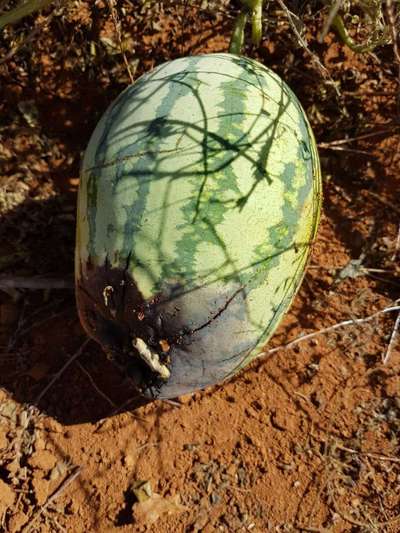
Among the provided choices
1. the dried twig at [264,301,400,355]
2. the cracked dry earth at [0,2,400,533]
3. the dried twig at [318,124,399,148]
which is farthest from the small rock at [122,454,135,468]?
the dried twig at [318,124,399,148]

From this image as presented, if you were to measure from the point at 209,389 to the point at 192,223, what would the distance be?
763mm

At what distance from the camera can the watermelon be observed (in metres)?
1.51

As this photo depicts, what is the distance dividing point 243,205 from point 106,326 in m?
0.53

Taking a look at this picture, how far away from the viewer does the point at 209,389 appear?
2027mm

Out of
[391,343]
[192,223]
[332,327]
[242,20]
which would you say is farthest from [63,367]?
[242,20]

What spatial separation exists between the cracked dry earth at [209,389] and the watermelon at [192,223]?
1.28 feet

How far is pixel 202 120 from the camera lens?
1.56 metres

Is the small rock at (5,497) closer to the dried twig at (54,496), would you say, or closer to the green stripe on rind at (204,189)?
the dried twig at (54,496)

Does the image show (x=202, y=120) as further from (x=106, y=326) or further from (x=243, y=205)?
(x=106, y=326)

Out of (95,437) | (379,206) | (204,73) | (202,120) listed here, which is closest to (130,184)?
(202,120)

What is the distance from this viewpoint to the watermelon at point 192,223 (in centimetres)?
151

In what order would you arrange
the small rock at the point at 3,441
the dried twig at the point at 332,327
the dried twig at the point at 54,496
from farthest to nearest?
the dried twig at the point at 332,327 < the small rock at the point at 3,441 < the dried twig at the point at 54,496

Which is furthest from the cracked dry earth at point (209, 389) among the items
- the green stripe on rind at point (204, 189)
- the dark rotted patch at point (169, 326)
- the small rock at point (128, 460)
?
the green stripe on rind at point (204, 189)

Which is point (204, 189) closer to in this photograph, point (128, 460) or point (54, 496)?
point (128, 460)
